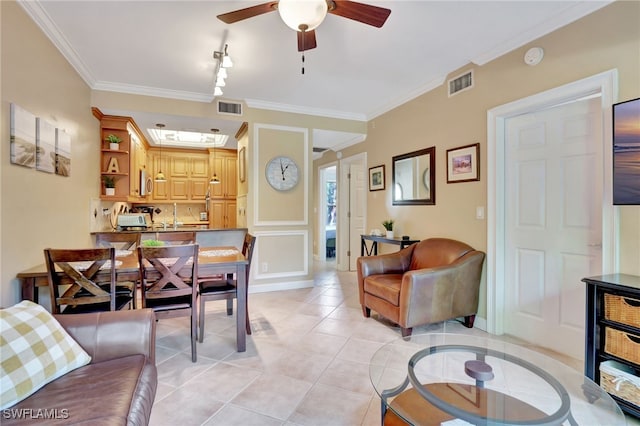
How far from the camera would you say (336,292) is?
4391 mm

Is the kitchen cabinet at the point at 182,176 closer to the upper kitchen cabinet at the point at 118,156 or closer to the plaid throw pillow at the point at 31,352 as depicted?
the upper kitchen cabinet at the point at 118,156

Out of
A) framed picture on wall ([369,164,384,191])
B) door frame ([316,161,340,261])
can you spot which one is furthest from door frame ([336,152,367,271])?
framed picture on wall ([369,164,384,191])

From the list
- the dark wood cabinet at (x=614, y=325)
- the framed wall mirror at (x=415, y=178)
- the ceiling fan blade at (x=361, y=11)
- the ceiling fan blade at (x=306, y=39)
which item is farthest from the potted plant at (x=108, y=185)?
the dark wood cabinet at (x=614, y=325)

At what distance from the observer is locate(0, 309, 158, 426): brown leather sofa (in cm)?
109

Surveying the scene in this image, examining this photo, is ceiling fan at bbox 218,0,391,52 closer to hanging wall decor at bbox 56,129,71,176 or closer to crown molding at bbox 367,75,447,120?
crown molding at bbox 367,75,447,120

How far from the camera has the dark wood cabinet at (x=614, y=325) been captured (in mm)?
1665

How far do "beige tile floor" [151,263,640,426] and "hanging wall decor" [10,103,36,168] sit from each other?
5.72 ft

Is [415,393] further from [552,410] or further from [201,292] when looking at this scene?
[201,292]

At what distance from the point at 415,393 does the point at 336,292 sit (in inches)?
115

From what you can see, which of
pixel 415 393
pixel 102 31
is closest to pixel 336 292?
pixel 415 393

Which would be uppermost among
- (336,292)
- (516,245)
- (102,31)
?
(102,31)

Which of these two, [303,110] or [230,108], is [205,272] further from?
[303,110]

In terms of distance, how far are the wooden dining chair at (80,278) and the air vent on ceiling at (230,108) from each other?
8.49ft

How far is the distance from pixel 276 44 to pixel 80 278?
7.97 ft
